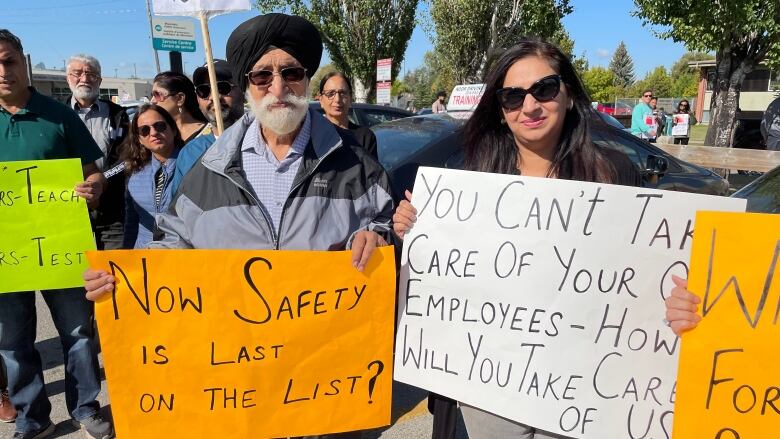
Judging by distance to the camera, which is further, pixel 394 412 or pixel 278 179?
pixel 394 412

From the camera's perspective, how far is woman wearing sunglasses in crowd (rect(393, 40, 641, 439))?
169cm

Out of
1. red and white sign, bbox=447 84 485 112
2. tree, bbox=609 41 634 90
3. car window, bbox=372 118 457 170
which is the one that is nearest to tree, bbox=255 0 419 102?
red and white sign, bbox=447 84 485 112

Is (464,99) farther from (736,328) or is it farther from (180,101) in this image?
(736,328)

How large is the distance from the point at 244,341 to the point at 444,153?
2749 mm

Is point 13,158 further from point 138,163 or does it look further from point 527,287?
point 527,287

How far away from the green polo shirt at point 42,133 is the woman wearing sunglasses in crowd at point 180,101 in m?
0.60

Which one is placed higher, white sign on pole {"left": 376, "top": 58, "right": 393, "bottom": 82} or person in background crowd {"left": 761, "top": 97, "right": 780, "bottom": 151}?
white sign on pole {"left": 376, "top": 58, "right": 393, "bottom": 82}

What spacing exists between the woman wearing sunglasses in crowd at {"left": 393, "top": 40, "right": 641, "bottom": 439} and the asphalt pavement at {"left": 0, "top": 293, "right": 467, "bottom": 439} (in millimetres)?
1399

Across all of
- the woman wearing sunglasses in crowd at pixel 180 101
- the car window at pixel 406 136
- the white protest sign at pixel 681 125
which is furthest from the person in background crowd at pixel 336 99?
the white protest sign at pixel 681 125

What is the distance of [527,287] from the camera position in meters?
1.63

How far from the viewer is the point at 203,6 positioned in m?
3.14

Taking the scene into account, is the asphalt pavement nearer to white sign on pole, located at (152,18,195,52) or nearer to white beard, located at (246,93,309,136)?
white beard, located at (246,93,309,136)

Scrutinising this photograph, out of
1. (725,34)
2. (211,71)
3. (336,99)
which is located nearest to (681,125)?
(725,34)

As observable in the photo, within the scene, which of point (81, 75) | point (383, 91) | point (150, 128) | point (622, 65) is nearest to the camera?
point (150, 128)
